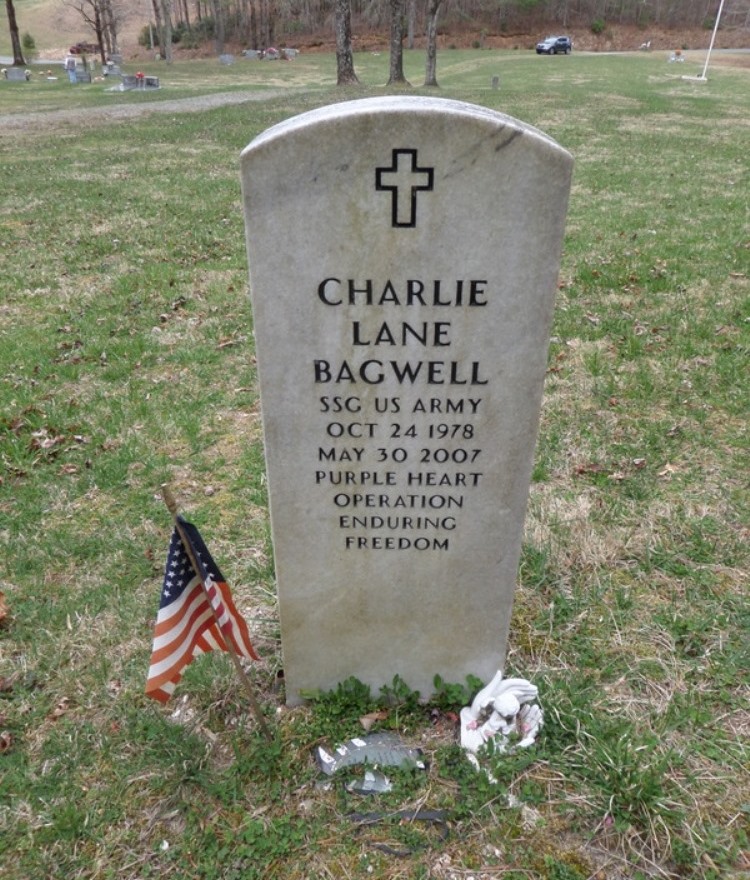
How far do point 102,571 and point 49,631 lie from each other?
46 cm

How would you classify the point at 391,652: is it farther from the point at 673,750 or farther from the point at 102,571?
the point at 102,571

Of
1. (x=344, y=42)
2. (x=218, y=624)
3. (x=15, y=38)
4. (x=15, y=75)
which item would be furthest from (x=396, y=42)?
(x=218, y=624)

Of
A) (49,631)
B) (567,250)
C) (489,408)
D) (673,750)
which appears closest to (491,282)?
(489,408)

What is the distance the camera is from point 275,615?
3402 mm

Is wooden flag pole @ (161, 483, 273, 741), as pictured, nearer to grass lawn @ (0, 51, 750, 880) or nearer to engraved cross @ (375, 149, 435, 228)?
grass lawn @ (0, 51, 750, 880)

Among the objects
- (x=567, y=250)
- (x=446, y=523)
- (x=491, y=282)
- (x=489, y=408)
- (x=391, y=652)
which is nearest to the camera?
(x=491, y=282)

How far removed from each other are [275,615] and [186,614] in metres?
0.96

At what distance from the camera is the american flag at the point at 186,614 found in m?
2.39

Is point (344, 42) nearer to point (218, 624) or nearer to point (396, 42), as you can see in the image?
point (396, 42)

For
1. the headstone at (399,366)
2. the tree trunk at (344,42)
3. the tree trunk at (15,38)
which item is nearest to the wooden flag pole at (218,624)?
the headstone at (399,366)

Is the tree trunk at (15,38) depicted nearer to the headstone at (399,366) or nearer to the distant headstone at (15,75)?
the distant headstone at (15,75)

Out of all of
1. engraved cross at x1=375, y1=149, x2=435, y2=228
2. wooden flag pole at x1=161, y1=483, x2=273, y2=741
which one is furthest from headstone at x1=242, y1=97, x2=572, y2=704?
wooden flag pole at x1=161, y1=483, x2=273, y2=741

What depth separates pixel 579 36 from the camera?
6662cm

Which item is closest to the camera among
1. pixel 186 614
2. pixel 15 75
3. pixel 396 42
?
pixel 186 614
